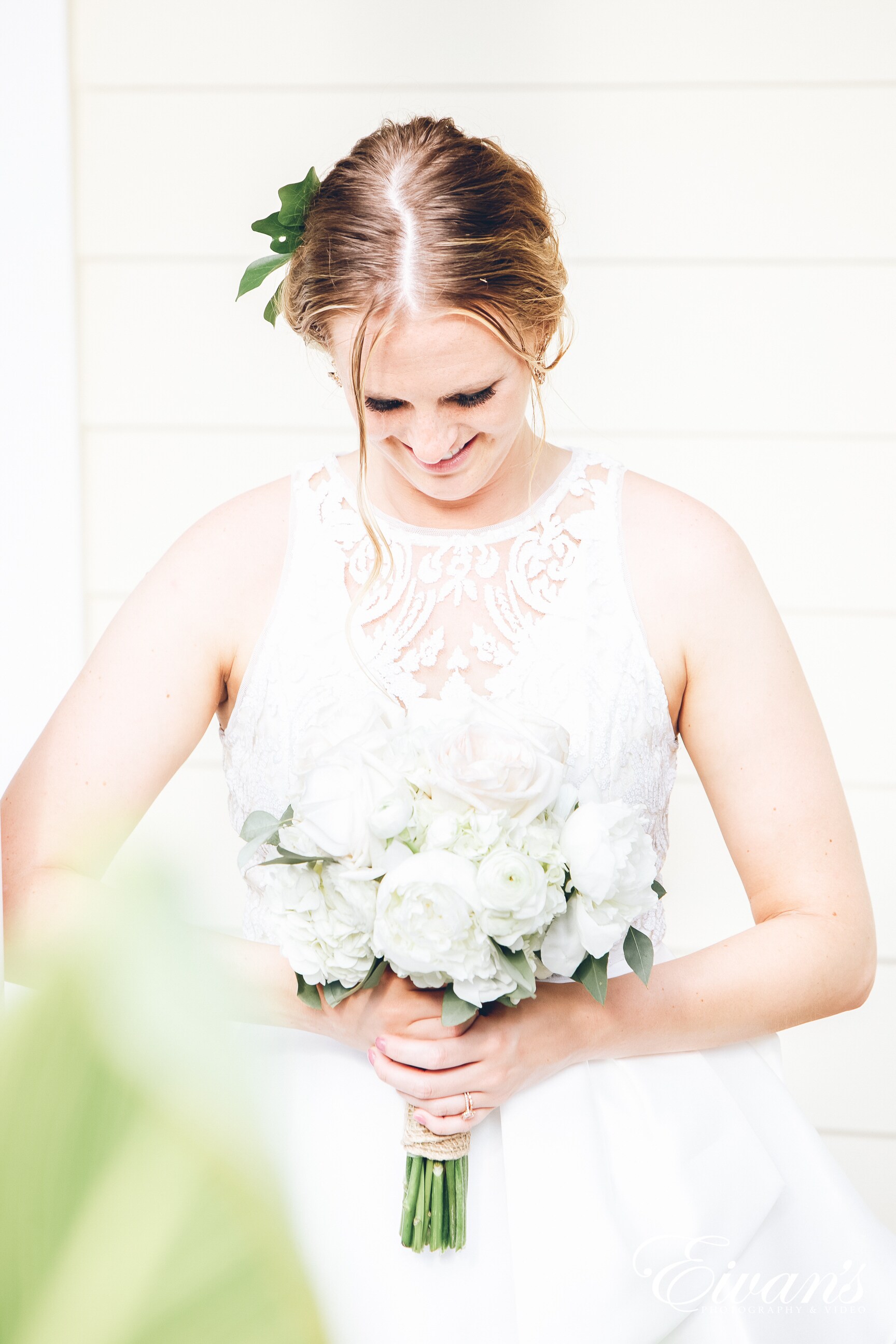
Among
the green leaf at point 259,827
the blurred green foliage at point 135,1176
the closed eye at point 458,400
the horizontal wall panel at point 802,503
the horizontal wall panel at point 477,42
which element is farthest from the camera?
the horizontal wall panel at point 802,503

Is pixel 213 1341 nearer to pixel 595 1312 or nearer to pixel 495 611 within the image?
pixel 595 1312

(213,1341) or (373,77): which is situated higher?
(373,77)

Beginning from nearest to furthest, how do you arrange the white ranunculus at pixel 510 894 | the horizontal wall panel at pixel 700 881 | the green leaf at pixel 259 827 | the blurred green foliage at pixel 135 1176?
the blurred green foliage at pixel 135 1176 < the white ranunculus at pixel 510 894 < the green leaf at pixel 259 827 < the horizontal wall panel at pixel 700 881

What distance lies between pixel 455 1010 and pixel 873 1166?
1711 millimetres

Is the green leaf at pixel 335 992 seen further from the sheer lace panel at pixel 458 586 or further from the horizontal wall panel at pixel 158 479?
the horizontal wall panel at pixel 158 479

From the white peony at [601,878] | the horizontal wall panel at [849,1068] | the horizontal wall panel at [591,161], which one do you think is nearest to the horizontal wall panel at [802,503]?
the horizontal wall panel at [591,161]

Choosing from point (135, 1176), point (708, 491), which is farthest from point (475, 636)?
point (135, 1176)

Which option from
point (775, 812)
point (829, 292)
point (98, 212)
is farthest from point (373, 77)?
point (775, 812)

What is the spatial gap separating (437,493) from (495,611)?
16 cm

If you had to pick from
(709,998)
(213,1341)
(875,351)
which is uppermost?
(875,351)

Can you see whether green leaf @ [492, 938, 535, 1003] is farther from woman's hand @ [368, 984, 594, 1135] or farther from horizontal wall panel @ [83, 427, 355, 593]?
horizontal wall panel @ [83, 427, 355, 593]

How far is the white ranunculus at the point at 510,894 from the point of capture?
845 millimetres

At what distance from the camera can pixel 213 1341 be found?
0.28 meters

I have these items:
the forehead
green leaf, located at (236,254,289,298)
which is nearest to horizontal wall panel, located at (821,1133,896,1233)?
the forehead
